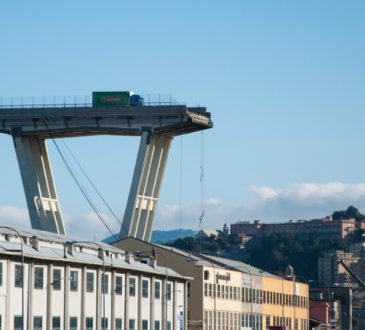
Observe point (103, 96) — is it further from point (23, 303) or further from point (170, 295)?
point (23, 303)

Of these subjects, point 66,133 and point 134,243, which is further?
point 66,133

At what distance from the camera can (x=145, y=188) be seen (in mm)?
190125

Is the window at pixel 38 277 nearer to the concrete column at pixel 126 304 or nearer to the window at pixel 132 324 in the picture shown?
the concrete column at pixel 126 304

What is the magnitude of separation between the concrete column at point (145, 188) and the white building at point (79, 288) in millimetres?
56780

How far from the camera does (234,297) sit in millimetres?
167000

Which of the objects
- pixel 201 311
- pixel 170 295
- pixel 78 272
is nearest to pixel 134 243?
pixel 201 311

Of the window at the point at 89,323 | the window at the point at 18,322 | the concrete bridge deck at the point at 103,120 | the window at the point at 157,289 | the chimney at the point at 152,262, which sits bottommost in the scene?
the window at the point at 18,322

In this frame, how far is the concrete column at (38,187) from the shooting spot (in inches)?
7407

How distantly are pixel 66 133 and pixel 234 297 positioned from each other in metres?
38.9

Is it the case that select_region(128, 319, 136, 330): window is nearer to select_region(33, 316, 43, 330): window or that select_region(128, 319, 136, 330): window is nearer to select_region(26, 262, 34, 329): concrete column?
select_region(33, 316, 43, 330): window

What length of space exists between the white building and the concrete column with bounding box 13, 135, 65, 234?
5904 cm

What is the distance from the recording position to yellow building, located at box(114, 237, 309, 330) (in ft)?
505

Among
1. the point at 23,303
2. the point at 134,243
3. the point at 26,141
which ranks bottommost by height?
the point at 23,303

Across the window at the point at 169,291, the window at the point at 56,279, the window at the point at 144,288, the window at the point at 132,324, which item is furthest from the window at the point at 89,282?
the window at the point at 169,291
